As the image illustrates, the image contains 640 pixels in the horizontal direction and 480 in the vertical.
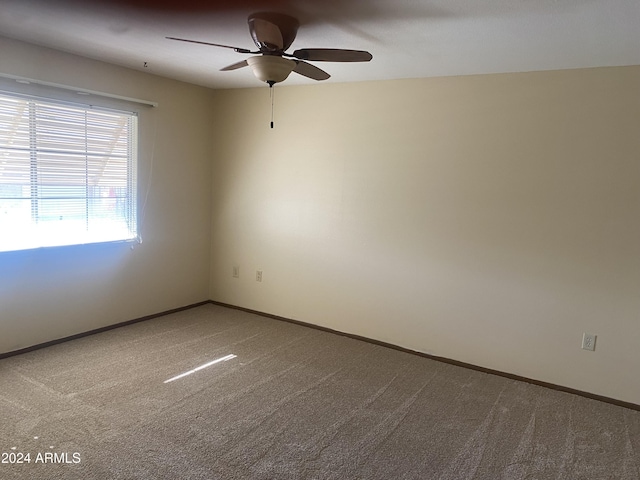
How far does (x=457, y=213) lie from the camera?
11.6ft

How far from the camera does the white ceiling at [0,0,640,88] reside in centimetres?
212

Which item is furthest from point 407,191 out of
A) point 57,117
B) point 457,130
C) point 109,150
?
point 57,117

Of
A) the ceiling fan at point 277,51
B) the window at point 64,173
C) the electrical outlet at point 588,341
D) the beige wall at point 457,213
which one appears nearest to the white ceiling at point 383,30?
the ceiling fan at point 277,51

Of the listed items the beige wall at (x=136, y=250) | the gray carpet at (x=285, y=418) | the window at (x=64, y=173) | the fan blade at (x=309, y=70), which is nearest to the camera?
the gray carpet at (x=285, y=418)

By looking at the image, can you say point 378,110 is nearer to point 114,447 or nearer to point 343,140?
point 343,140

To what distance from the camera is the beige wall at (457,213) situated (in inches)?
119

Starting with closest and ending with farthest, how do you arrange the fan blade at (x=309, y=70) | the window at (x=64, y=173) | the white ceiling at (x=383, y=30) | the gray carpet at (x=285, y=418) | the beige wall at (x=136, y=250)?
1. the white ceiling at (x=383, y=30)
2. the gray carpet at (x=285, y=418)
3. the fan blade at (x=309, y=70)
4. the window at (x=64, y=173)
5. the beige wall at (x=136, y=250)

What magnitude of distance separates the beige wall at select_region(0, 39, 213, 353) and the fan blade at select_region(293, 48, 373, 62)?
212cm

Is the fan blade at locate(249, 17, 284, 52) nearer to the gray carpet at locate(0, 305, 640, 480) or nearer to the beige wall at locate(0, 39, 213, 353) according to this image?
the beige wall at locate(0, 39, 213, 353)

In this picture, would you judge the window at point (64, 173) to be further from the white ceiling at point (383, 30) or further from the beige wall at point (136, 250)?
the white ceiling at point (383, 30)

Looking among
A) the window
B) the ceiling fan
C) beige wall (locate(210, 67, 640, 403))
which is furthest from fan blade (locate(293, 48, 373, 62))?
the window

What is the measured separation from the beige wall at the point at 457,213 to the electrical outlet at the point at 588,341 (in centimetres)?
3

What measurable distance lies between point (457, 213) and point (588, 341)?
126 centimetres

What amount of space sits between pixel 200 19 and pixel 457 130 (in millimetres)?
2009
